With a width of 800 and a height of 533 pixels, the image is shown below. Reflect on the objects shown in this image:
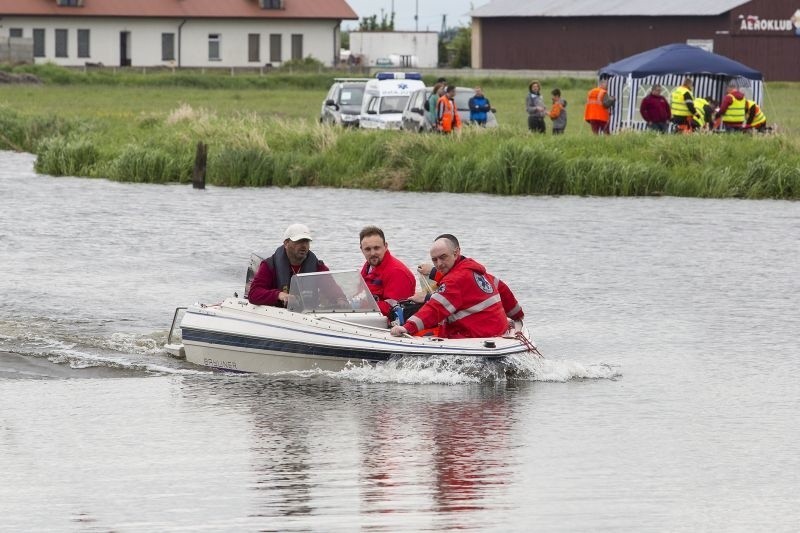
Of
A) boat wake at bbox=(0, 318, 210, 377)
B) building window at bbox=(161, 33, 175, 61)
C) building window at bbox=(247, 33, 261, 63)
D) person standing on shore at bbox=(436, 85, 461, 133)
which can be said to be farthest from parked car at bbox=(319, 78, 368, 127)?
building window at bbox=(247, 33, 261, 63)

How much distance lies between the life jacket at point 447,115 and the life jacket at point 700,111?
16.7 ft

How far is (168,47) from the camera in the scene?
85.6 m

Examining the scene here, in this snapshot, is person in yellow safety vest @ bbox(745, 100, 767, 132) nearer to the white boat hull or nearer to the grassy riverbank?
the grassy riverbank

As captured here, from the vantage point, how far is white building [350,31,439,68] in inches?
3962

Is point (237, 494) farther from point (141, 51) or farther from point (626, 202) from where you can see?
point (141, 51)

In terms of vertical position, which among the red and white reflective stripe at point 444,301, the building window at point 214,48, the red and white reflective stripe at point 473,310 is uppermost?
the building window at point 214,48

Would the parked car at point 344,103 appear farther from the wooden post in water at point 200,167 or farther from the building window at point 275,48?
the building window at point 275,48

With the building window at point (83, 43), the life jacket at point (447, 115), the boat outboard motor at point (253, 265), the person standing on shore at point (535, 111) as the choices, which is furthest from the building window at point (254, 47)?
the boat outboard motor at point (253, 265)

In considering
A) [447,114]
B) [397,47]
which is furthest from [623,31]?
[447,114]

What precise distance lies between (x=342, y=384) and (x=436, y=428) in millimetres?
1852

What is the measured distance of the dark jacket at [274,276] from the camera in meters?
14.4

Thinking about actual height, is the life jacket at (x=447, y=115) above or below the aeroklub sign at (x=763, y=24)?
below

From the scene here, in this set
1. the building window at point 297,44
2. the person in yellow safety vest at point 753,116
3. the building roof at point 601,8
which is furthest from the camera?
the building window at point 297,44

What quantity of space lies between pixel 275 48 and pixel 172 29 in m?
5.98
